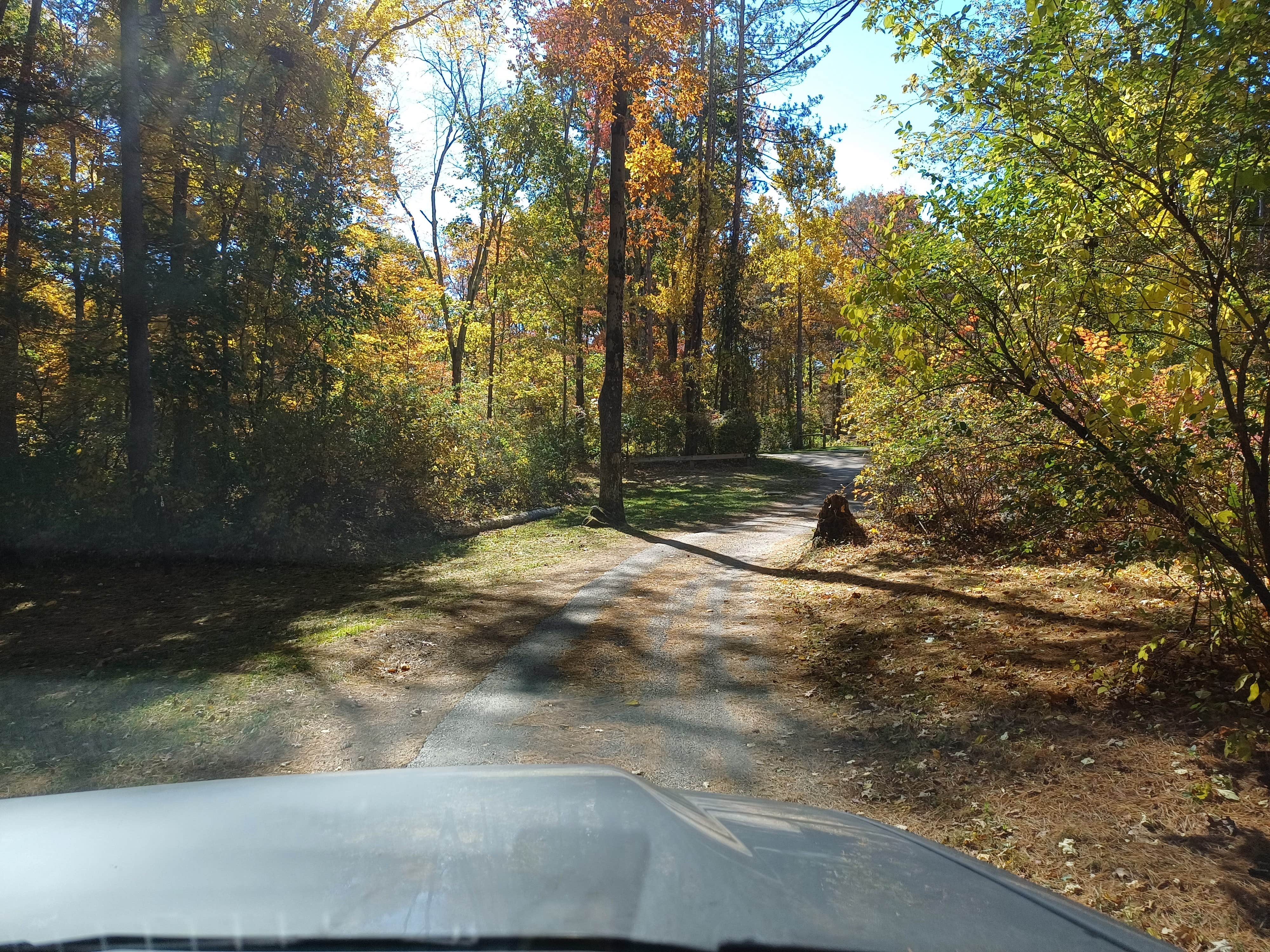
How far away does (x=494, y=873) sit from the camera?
1458mm

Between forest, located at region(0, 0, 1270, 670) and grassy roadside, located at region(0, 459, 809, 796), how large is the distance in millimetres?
1501

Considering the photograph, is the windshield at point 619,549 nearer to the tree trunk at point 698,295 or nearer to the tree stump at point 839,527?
the tree stump at point 839,527

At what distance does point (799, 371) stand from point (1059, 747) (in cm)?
3500

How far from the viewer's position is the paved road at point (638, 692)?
4930 mm

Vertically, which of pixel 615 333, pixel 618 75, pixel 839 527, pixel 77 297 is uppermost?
pixel 618 75

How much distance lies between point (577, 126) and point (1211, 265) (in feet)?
90.4

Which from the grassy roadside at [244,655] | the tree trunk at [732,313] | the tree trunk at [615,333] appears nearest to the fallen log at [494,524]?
the grassy roadside at [244,655]

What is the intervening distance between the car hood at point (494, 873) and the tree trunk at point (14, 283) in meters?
12.5

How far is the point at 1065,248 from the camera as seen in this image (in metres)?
4.61

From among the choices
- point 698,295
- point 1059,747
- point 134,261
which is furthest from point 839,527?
point 698,295

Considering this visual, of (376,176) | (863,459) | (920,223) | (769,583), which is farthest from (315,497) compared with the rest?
(863,459)

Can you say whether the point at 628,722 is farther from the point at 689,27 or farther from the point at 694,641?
the point at 689,27

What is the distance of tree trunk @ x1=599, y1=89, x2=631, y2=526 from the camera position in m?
15.0

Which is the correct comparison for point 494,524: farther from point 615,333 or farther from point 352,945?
point 352,945
